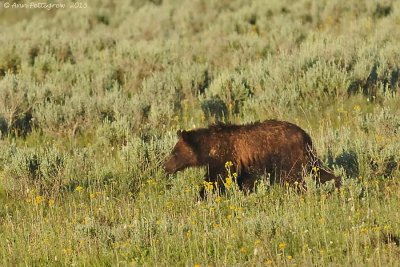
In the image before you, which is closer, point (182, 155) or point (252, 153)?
point (252, 153)

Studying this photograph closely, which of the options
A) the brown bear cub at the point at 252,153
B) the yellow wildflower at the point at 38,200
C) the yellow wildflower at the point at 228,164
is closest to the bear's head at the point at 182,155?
the brown bear cub at the point at 252,153

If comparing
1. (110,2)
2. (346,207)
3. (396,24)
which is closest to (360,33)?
(396,24)

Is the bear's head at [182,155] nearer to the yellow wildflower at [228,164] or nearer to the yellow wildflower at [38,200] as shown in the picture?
the yellow wildflower at [228,164]

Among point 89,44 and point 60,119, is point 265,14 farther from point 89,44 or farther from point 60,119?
point 60,119

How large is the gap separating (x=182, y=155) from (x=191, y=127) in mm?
3127

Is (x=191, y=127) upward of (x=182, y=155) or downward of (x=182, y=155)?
downward

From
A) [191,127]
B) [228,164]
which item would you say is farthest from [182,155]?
[191,127]

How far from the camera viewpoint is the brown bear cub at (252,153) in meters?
8.15

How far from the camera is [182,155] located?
28.3 ft

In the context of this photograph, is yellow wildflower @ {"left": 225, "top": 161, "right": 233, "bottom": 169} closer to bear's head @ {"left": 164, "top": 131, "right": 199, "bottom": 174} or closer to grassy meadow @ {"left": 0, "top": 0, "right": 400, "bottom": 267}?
grassy meadow @ {"left": 0, "top": 0, "right": 400, "bottom": 267}

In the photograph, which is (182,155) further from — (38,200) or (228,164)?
(38,200)

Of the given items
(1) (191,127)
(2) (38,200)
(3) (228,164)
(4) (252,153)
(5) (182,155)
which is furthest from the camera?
(1) (191,127)

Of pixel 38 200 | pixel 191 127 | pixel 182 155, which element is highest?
pixel 182 155

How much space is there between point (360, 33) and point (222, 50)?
12.8ft
